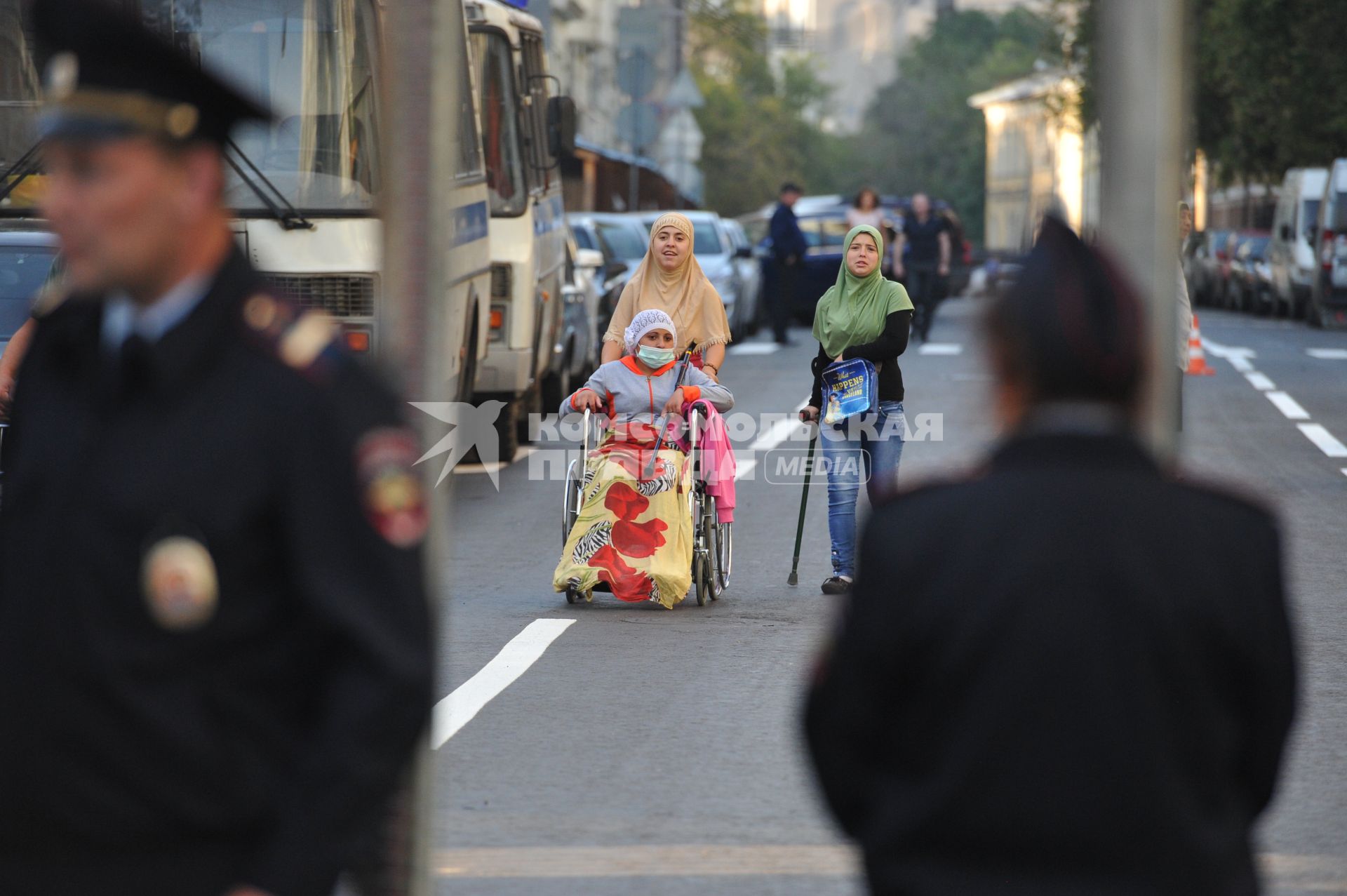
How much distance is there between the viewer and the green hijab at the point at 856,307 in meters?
10.1

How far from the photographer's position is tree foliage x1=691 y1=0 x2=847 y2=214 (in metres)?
75.2

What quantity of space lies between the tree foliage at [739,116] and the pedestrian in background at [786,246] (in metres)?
39.1

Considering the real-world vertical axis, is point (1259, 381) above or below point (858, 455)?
below

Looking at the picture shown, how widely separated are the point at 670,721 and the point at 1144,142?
13.8ft

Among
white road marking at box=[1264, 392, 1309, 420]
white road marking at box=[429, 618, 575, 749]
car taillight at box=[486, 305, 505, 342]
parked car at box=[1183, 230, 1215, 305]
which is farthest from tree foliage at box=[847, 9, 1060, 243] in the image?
white road marking at box=[429, 618, 575, 749]

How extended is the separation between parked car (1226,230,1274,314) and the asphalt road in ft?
97.5

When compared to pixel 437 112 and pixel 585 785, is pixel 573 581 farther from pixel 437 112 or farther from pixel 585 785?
pixel 437 112

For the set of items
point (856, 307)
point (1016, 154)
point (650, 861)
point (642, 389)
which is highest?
point (1016, 154)

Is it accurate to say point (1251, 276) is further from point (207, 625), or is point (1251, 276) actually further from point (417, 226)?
point (207, 625)

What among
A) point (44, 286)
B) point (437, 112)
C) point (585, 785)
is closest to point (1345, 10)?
point (44, 286)

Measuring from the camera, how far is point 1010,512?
2375 mm

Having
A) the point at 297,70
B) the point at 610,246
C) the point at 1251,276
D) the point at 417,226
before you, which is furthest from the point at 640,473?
the point at 1251,276

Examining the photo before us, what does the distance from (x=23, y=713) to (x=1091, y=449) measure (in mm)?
1202

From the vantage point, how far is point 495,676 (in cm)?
820
